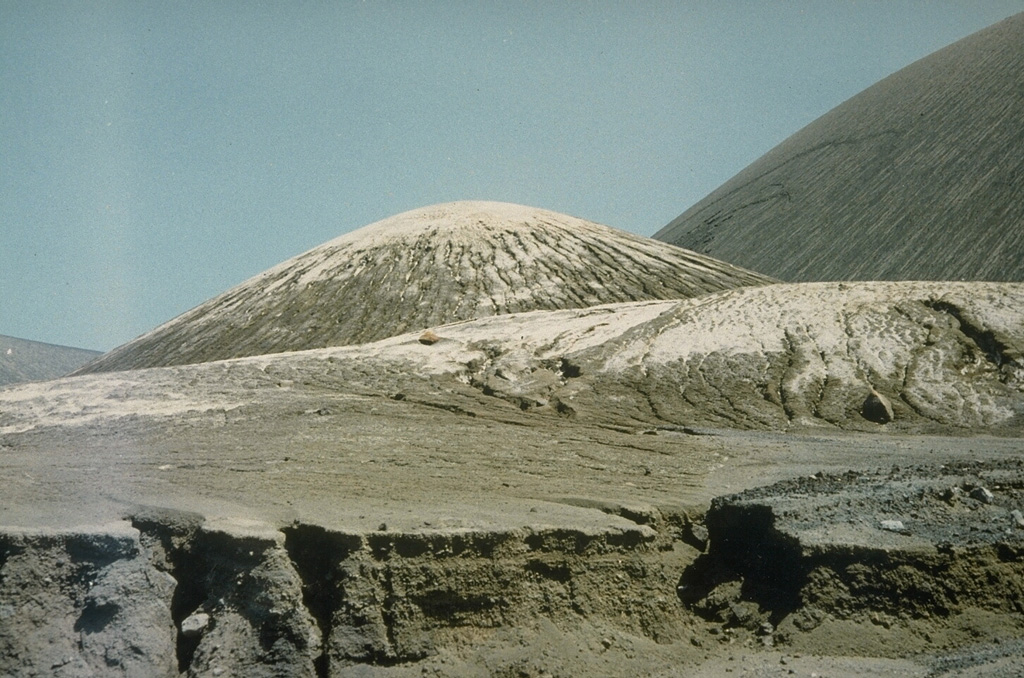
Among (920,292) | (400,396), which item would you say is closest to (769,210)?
(920,292)

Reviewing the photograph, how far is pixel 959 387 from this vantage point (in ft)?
28.3

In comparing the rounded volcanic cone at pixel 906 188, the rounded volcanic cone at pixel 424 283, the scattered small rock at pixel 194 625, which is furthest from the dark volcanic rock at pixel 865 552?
the rounded volcanic cone at pixel 906 188

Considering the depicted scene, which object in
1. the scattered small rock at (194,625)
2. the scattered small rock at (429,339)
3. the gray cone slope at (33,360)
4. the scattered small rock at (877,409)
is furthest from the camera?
the gray cone slope at (33,360)

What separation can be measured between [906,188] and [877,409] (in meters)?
23.8

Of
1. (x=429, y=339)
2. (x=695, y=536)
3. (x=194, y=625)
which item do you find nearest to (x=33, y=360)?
(x=429, y=339)

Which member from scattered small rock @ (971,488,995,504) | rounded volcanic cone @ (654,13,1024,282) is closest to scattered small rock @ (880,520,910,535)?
scattered small rock @ (971,488,995,504)

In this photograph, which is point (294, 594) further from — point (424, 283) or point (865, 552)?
point (424, 283)

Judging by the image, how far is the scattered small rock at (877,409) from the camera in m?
8.29

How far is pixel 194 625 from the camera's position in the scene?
15.6 ft

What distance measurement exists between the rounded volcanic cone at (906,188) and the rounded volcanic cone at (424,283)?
8264 millimetres

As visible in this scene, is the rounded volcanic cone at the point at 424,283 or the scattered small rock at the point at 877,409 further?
the rounded volcanic cone at the point at 424,283

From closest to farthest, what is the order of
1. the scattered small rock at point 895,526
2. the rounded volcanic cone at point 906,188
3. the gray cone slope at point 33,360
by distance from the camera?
the scattered small rock at point 895,526 < the rounded volcanic cone at point 906,188 < the gray cone slope at point 33,360

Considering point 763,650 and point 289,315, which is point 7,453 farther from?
point 289,315

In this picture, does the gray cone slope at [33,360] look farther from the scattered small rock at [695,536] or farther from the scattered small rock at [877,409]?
the scattered small rock at [695,536]
